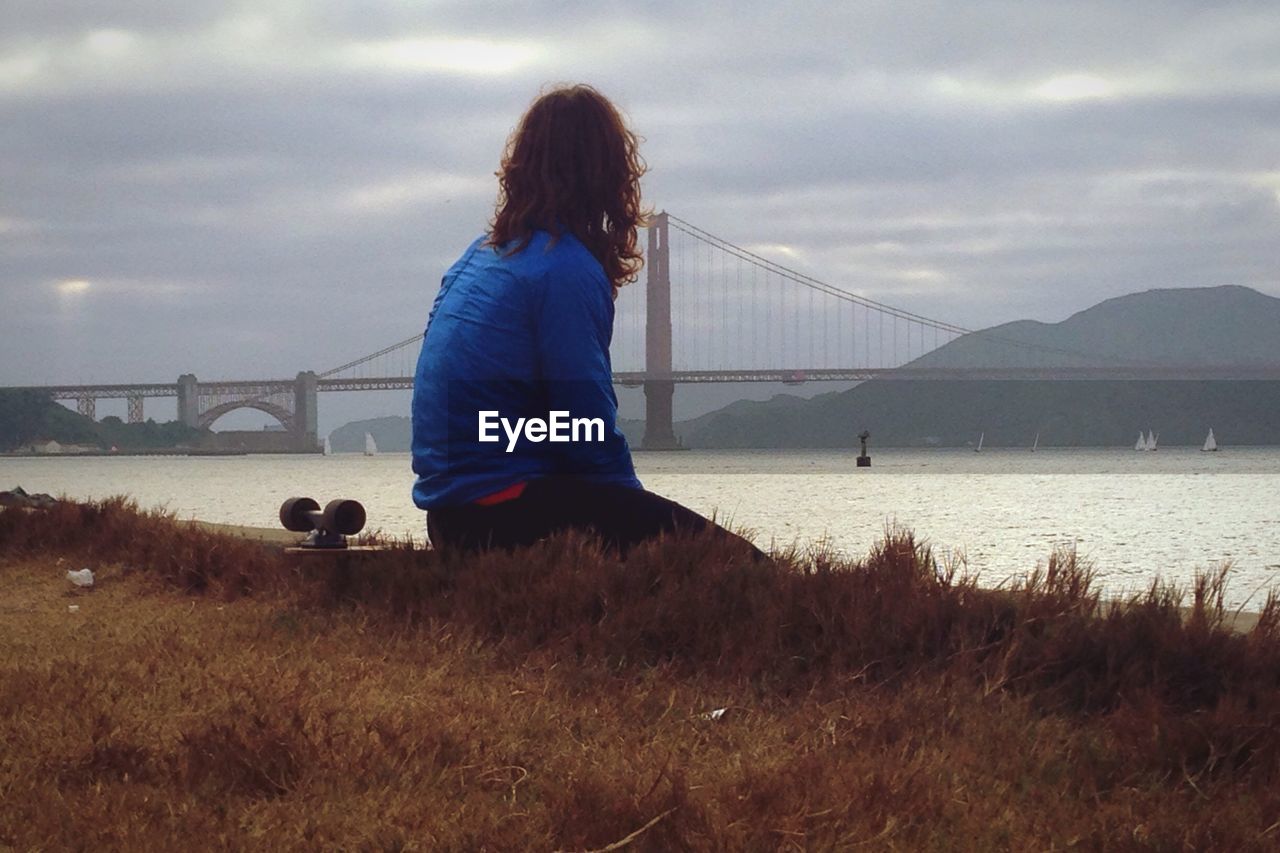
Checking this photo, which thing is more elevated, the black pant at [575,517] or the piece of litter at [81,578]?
the black pant at [575,517]

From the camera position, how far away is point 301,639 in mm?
3098

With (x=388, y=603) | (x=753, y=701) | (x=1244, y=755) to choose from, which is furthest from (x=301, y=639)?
(x=1244, y=755)

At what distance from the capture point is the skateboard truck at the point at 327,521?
3.92m

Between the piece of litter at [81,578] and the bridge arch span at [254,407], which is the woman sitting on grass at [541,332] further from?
the bridge arch span at [254,407]

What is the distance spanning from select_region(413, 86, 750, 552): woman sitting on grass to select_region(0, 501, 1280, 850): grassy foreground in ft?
0.67

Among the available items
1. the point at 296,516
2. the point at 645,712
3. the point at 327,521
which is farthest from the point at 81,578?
the point at 645,712

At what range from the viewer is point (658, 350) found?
44.8 m

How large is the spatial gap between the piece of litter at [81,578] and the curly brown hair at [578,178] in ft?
6.50

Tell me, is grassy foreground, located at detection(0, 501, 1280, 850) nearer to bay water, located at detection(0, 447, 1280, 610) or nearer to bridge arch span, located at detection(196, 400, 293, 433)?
bay water, located at detection(0, 447, 1280, 610)

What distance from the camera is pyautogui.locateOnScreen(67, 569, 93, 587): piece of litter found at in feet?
14.3

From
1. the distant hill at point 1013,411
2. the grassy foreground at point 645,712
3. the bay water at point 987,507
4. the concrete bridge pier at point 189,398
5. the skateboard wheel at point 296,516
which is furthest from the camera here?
the distant hill at point 1013,411

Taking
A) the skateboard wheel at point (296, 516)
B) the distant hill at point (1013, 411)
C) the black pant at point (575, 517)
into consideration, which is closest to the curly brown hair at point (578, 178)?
the black pant at point (575, 517)

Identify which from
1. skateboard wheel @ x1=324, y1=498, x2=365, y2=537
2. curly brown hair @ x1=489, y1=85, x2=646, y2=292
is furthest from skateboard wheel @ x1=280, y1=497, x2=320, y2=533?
curly brown hair @ x1=489, y1=85, x2=646, y2=292

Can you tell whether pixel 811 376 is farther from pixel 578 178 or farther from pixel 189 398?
pixel 578 178
